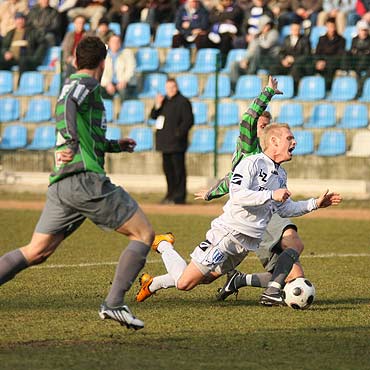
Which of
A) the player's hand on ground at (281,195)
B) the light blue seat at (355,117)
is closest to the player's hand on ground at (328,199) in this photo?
the player's hand on ground at (281,195)

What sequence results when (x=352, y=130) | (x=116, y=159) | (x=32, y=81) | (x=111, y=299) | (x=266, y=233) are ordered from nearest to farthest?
1. (x=111, y=299)
2. (x=266, y=233)
3. (x=352, y=130)
4. (x=116, y=159)
5. (x=32, y=81)

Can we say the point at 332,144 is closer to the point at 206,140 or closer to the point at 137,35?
the point at 206,140

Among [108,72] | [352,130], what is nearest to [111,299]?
[352,130]

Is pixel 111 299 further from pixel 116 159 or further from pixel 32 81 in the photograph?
pixel 32 81

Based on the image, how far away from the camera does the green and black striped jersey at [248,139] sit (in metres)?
10.1

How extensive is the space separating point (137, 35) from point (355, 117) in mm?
5920

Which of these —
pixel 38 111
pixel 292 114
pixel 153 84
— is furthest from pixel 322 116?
pixel 38 111

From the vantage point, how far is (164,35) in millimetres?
25641

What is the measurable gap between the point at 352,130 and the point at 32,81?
7.40 metres

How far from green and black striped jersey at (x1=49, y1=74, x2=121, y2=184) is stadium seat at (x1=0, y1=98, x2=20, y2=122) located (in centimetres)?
1765

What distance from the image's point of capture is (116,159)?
23.8 metres

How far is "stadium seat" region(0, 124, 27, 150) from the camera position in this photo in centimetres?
2450

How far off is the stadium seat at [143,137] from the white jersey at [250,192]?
1426 centimetres

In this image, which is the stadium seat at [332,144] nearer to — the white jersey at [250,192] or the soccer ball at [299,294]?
the soccer ball at [299,294]
